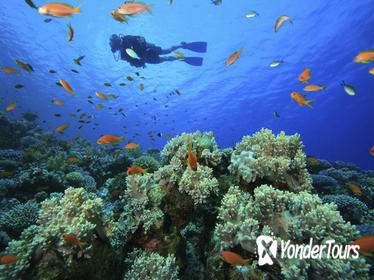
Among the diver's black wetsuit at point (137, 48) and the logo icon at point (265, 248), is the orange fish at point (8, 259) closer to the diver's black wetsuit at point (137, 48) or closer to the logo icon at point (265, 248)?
the logo icon at point (265, 248)

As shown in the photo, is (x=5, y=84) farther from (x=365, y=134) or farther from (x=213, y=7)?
(x=365, y=134)

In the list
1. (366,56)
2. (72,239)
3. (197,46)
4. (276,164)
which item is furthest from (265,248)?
(197,46)

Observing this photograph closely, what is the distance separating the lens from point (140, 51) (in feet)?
42.1

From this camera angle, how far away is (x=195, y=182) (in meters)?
2.95

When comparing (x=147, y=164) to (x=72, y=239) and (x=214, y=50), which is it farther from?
(x=214, y=50)

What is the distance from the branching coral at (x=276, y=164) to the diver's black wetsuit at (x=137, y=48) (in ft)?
41.6

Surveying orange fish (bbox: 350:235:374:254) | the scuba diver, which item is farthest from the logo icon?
the scuba diver

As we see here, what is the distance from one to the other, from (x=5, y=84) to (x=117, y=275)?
197ft

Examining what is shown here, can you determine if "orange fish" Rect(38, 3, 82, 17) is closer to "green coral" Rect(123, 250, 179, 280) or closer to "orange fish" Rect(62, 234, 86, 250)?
"orange fish" Rect(62, 234, 86, 250)

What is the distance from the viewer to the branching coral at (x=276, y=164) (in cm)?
304

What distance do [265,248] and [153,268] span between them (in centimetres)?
162

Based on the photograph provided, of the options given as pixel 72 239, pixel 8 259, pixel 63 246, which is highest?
pixel 72 239

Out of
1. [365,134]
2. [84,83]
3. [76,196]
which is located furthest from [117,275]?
[365,134]

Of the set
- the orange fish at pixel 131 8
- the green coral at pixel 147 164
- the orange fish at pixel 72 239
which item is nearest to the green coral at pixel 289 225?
the orange fish at pixel 72 239
